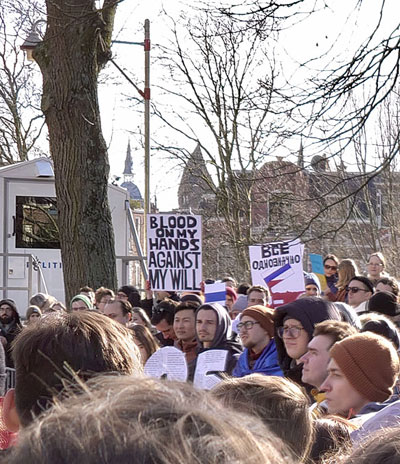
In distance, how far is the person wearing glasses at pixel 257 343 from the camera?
251 inches

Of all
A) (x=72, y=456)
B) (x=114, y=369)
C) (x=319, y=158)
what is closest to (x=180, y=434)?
(x=72, y=456)

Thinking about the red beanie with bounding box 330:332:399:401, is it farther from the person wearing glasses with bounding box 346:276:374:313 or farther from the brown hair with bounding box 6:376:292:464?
the person wearing glasses with bounding box 346:276:374:313

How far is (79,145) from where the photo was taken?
13.2 m

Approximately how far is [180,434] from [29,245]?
56.4ft

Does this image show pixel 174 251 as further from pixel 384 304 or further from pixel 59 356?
pixel 59 356

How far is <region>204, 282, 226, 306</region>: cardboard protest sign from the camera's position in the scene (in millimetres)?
10422

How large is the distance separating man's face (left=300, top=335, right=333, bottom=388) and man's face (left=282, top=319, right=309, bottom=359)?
2.53ft

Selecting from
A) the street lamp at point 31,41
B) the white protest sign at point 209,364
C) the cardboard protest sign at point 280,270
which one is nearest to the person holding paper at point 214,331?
the white protest sign at point 209,364

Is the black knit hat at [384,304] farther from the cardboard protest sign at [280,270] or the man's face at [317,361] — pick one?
the man's face at [317,361]

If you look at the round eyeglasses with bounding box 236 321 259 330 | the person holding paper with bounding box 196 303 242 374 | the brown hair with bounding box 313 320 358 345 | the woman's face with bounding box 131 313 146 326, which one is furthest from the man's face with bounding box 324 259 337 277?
the brown hair with bounding box 313 320 358 345

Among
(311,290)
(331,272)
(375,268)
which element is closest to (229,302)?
(311,290)

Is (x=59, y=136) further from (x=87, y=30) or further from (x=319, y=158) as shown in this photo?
(x=319, y=158)

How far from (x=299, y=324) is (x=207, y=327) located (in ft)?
5.44

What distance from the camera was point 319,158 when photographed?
728cm
